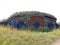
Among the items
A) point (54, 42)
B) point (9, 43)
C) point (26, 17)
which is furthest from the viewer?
point (26, 17)

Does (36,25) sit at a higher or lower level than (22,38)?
lower

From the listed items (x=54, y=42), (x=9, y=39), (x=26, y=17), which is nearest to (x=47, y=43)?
(x=54, y=42)

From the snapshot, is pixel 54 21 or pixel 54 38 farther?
pixel 54 21

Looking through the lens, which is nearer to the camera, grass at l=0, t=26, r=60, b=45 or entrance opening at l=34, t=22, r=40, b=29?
grass at l=0, t=26, r=60, b=45

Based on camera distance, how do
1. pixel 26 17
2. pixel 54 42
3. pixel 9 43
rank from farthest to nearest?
pixel 26 17 → pixel 54 42 → pixel 9 43

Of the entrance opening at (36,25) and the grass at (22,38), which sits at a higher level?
the grass at (22,38)

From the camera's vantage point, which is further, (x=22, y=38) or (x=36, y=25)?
(x=36, y=25)

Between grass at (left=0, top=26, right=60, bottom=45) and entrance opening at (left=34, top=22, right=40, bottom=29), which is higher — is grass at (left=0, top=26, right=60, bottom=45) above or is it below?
above

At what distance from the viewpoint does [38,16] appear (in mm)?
17438

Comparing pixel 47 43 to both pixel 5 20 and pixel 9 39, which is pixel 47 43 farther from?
pixel 5 20

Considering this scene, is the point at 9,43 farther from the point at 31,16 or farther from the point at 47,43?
the point at 31,16

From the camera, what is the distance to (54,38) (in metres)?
12.4

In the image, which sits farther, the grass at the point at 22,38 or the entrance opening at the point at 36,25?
the entrance opening at the point at 36,25

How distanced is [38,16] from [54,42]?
5.82m
